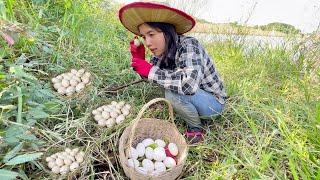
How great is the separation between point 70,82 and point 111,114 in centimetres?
28

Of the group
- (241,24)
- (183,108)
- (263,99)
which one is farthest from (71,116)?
(241,24)

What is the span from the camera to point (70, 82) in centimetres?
220

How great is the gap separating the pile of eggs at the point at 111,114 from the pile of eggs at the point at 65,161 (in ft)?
0.77

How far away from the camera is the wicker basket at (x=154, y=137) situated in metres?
1.88

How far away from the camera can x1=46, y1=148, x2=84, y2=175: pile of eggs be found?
70.9 inches

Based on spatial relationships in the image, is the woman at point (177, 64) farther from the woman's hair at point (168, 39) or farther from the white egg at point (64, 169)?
the white egg at point (64, 169)

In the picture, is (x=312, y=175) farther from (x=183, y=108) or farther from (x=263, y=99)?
(x=263, y=99)

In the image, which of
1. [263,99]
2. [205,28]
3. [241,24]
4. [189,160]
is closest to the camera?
[189,160]

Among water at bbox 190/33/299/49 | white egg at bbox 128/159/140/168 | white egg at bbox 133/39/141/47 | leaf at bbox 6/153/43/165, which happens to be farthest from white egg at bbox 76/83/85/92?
water at bbox 190/33/299/49

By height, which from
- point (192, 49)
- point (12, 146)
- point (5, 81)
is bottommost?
point (12, 146)

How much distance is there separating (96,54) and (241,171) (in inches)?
53.1

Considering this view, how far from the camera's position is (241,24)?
14.0 ft

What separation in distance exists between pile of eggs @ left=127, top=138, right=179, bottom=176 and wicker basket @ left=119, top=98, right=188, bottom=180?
2 centimetres

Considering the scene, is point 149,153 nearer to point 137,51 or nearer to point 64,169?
point 64,169
